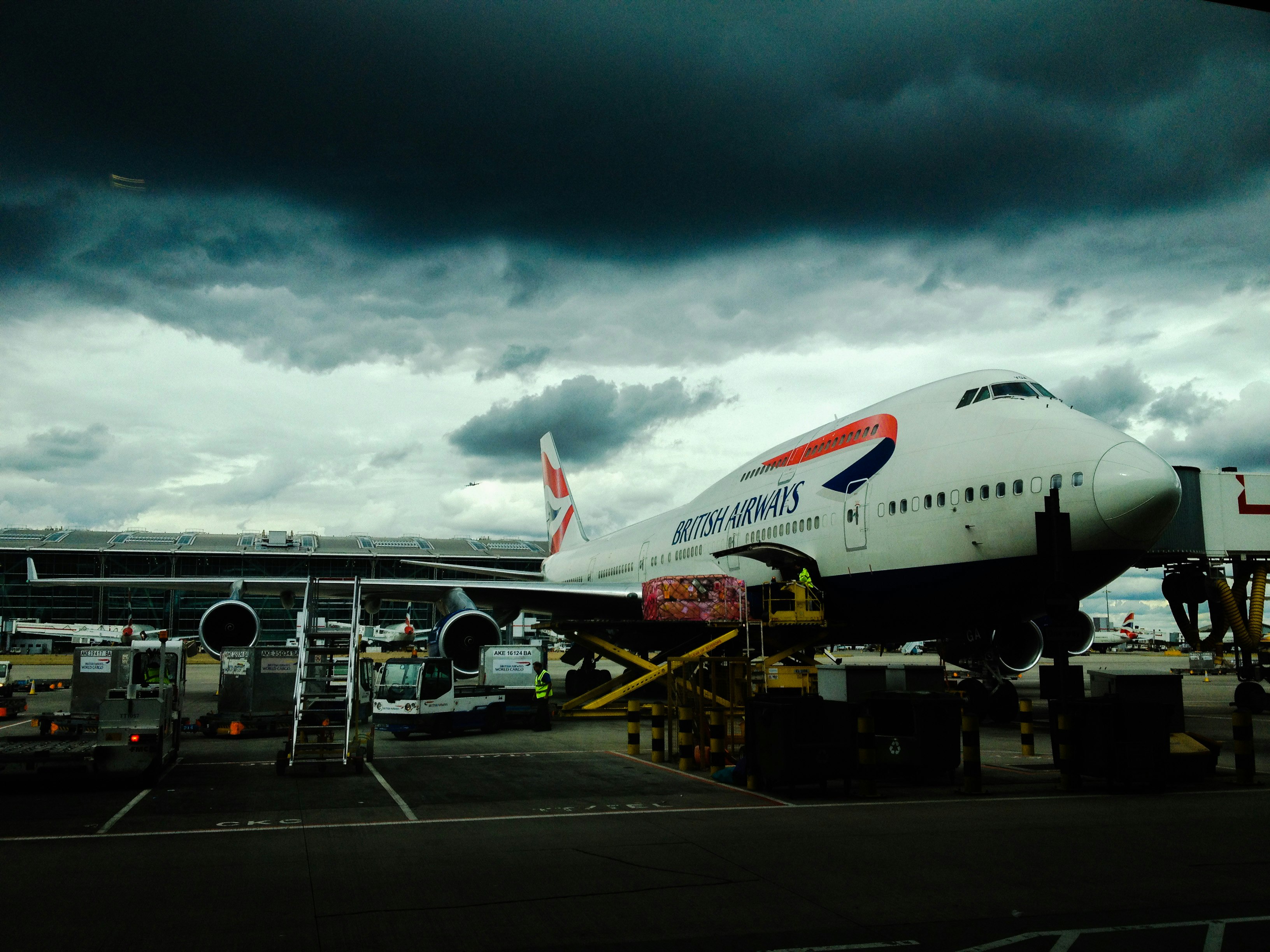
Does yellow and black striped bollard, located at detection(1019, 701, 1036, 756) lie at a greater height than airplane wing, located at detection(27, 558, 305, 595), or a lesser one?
lesser

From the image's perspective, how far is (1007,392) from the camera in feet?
57.4

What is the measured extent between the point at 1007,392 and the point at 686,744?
884 cm

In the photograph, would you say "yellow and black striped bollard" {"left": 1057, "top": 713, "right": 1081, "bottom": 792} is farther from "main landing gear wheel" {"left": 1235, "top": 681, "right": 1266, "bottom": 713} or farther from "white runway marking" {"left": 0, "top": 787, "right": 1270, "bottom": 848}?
"main landing gear wheel" {"left": 1235, "top": 681, "right": 1266, "bottom": 713}

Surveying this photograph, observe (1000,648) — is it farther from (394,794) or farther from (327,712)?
(327,712)

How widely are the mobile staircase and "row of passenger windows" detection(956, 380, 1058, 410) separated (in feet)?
38.2

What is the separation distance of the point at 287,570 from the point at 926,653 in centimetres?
6580

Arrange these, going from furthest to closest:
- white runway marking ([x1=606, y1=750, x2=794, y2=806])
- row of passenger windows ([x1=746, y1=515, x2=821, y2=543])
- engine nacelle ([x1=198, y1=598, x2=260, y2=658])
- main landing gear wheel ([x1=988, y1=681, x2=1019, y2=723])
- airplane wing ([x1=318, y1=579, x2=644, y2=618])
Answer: airplane wing ([x1=318, y1=579, x2=644, y2=618]) → engine nacelle ([x1=198, y1=598, x2=260, y2=658]) → row of passenger windows ([x1=746, y1=515, x2=821, y2=543]) → main landing gear wheel ([x1=988, y1=681, x2=1019, y2=723]) → white runway marking ([x1=606, y1=750, x2=794, y2=806])

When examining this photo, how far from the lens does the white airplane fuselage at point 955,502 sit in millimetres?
14789

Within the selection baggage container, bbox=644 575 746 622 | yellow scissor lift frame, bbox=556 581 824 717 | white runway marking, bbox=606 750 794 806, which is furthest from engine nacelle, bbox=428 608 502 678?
white runway marking, bbox=606 750 794 806

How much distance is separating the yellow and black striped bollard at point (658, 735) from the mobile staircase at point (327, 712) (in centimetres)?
448

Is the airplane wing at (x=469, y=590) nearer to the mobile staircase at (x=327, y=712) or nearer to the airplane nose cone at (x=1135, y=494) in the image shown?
the mobile staircase at (x=327, y=712)

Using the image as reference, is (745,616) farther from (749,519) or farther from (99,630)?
(99,630)

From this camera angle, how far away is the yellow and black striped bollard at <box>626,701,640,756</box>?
15750 mm

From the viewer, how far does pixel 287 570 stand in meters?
92.1
